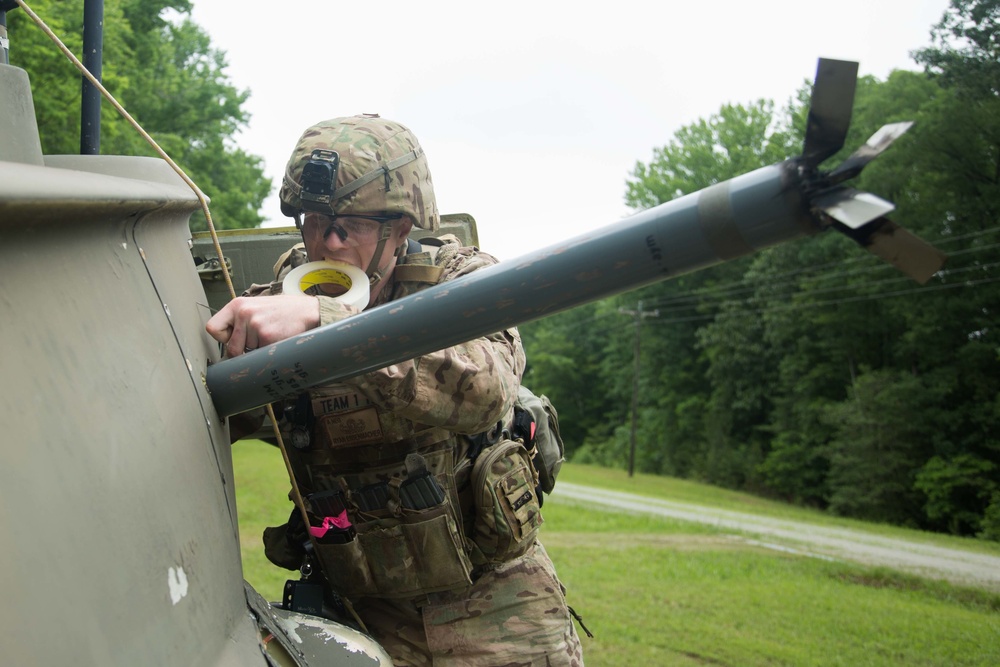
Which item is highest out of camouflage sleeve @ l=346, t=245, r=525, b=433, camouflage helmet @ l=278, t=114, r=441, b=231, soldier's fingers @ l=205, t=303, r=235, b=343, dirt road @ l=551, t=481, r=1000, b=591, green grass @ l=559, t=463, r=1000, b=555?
camouflage helmet @ l=278, t=114, r=441, b=231

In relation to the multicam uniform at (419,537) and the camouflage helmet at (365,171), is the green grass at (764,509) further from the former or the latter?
the camouflage helmet at (365,171)

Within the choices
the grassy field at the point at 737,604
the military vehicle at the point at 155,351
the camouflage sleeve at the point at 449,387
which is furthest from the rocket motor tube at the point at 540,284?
the grassy field at the point at 737,604

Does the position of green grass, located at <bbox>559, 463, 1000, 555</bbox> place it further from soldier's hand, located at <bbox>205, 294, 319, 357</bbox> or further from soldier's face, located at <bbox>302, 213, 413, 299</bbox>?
soldier's hand, located at <bbox>205, 294, 319, 357</bbox>

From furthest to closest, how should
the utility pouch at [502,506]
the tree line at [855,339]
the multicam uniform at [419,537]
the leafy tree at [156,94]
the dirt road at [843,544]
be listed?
the tree line at [855,339]
the leafy tree at [156,94]
the dirt road at [843,544]
the utility pouch at [502,506]
the multicam uniform at [419,537]

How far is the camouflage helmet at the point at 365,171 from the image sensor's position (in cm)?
261

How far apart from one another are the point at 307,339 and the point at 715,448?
154 ft

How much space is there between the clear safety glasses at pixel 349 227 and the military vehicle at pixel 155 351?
0.71 metres

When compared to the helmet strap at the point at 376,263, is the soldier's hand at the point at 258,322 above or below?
below

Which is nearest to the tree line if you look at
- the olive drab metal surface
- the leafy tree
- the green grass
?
the green grass

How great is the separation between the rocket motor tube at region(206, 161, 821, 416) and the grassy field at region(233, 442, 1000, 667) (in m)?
6.56

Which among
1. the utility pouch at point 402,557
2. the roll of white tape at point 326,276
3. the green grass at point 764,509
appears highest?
the roll of white tape at point 326,276

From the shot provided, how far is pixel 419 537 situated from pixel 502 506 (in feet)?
0.84

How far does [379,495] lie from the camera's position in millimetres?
2635

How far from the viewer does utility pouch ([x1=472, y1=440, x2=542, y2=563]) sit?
273cm
